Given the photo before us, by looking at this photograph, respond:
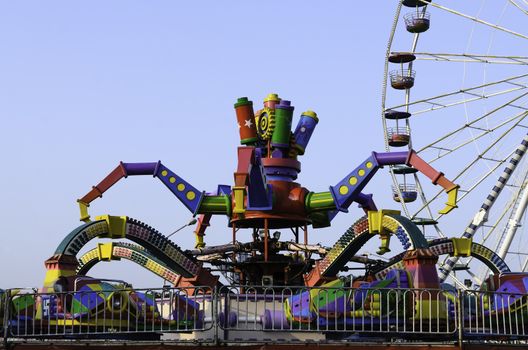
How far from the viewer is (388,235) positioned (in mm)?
28766

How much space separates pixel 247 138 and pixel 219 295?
38.7ft

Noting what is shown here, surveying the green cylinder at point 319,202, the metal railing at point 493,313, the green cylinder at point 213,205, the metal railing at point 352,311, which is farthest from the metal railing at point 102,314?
the green cylinder at point 319,202

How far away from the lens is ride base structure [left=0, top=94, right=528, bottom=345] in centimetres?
2258

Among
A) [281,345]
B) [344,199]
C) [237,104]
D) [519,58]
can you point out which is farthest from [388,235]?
[519,58]

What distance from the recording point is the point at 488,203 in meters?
48.3

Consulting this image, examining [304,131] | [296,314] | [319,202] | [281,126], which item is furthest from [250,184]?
[296,314]

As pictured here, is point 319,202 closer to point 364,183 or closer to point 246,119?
point 364,183

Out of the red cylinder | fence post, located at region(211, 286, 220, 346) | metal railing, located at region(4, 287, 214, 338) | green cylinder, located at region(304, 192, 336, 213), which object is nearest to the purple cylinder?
the red cylinder

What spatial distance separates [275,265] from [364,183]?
3374 millimetres

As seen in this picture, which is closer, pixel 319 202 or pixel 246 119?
pixel 319 202

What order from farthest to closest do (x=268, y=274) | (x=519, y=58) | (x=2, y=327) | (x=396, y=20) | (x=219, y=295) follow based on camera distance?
(x=396, y=20) < (x=519, y=58) < (x=268, y=274) < (x=2, y=327) < (x=219, y=295)

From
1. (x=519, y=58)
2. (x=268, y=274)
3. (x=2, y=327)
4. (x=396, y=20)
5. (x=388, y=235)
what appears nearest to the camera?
(x=2, y=327)

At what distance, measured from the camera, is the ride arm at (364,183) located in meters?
28.6

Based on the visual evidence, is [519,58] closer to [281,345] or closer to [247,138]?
[247,138]
